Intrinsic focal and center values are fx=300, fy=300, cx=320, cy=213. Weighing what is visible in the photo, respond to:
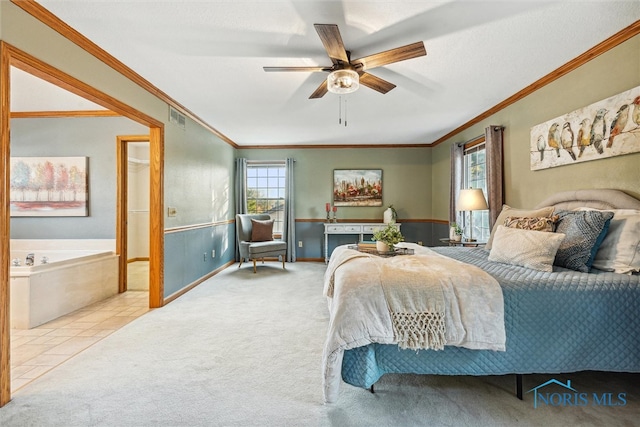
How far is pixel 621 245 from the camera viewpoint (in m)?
1.91

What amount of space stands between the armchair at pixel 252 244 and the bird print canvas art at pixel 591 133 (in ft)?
12.8

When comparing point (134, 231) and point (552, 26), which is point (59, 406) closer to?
point (552, 26)

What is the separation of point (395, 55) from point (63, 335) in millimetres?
3639

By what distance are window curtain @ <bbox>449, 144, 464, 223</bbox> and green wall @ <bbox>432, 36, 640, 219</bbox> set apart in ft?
1.84

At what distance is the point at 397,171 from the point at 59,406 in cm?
575

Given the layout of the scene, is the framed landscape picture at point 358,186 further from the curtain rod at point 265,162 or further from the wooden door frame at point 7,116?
the wooden door frame at point 7,116

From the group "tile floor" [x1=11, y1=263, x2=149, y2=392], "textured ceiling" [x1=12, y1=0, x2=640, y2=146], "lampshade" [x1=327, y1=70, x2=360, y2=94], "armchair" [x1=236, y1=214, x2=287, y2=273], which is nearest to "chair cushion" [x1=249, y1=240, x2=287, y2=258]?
"armchair" [x1=236, y1=214, x2=287, y2=273]

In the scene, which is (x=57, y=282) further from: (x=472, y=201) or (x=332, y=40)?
(x=472, y=201)

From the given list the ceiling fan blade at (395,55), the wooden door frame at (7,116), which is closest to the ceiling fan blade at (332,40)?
the ceiling fan blade at (395,55)

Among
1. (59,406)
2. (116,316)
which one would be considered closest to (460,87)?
(59,406)

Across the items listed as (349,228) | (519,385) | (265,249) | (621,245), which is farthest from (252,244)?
(621,245)

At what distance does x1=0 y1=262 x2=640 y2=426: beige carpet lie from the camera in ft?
5.20

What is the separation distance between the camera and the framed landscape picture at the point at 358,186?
20.2 ft

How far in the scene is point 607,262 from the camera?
1.95m
